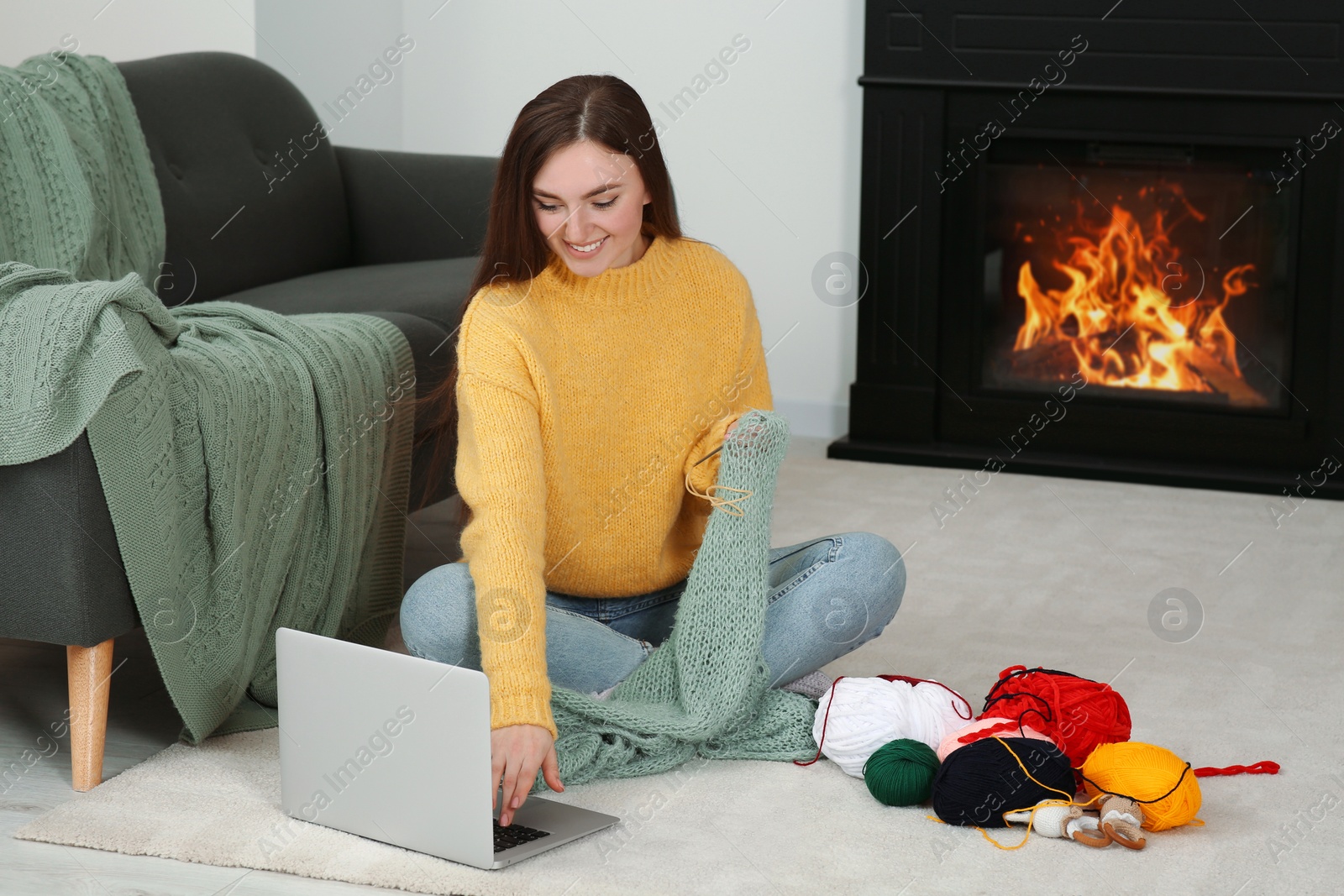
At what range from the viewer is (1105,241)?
10.3ft

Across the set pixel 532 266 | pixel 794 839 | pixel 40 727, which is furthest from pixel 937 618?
pixel 40 727

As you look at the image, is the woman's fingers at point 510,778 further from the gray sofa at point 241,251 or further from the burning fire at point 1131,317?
the burning fire at point 1131,317

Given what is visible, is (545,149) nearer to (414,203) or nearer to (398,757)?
(398,757)

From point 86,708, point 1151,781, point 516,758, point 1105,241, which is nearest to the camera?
point 516,758

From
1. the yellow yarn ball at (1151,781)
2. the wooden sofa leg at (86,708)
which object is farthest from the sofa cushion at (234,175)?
the yellow yarn ball at (1151,781)

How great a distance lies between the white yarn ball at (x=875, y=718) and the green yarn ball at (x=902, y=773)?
0.04 m

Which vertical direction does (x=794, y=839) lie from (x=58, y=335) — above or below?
below

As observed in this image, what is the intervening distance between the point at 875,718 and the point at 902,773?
9cm

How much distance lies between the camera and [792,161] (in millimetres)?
3307

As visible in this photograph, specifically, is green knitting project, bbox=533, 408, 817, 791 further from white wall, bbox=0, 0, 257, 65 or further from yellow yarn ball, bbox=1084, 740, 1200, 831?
white wall, bbox=0, 0, 257, 65

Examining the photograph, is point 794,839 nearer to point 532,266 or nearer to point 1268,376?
point 532,266

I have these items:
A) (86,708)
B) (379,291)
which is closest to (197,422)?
(86,708)

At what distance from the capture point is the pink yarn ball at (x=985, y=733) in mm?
1566

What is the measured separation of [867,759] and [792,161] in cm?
198
